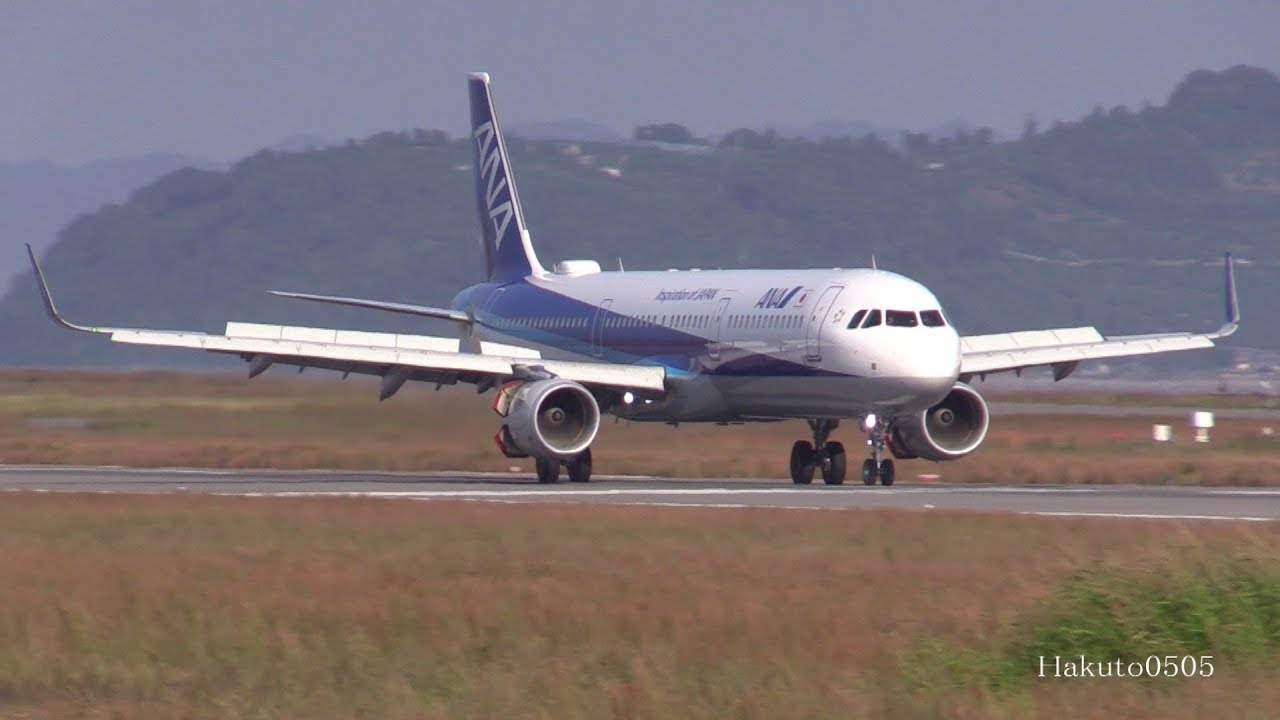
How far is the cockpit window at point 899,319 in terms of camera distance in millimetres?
32875

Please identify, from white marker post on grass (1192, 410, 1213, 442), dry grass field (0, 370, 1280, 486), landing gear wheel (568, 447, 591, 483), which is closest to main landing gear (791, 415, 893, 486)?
dry grass field (0, 370, 1280, 486)

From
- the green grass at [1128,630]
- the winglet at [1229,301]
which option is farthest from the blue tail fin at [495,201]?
the green grass at [1128,630]

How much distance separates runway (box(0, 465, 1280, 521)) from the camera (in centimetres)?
2681

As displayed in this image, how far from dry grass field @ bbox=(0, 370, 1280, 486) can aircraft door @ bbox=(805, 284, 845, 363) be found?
186 inches

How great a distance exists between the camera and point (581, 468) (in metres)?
34.8

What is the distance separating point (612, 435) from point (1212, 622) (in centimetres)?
2638

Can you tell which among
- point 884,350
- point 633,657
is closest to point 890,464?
point 884,350

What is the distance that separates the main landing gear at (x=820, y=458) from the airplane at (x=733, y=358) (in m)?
0.03

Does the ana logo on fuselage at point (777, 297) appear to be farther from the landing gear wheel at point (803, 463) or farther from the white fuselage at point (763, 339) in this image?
the landing gear wheel at point (803, 463)

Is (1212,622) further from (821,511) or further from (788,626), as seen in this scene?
(821,511)

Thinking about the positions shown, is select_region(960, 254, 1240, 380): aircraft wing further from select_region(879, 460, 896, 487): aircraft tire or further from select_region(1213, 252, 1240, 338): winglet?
select_region(879, 460, 896, 487): aircraft tire

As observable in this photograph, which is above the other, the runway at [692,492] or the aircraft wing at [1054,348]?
the aircraft wing at [1054,348]

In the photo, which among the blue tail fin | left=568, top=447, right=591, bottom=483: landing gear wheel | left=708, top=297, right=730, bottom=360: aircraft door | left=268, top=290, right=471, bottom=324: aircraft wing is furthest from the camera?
the blue tail fin

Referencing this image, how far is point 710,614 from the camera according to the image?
600 inches
